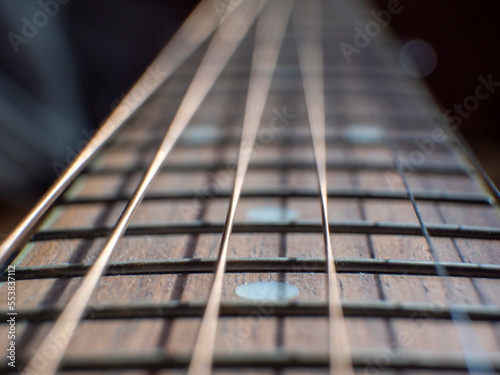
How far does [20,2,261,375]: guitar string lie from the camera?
1.56 feet

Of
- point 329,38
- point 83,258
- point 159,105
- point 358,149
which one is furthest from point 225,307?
point 329,38

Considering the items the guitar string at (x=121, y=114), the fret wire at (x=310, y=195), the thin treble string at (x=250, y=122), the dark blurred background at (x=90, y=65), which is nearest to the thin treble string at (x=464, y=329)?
the fret wire at (x=310, y=195)

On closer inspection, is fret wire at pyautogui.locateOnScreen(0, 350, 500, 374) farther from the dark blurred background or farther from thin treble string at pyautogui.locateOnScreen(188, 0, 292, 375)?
the dark blurred background

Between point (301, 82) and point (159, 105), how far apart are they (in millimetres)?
386

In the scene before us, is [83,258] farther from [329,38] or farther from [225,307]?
[329,38]

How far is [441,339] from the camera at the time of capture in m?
0.46

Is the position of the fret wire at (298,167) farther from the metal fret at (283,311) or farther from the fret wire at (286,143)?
the metal fret at (283,311)

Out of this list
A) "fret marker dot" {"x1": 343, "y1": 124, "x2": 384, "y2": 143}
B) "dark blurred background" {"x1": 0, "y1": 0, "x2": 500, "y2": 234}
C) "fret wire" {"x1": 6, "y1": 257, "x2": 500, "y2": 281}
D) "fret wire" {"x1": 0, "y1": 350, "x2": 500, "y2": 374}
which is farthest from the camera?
"dark blurred background" {"x1": 0, "y1": 0, "x2": 500, "y2": 234}

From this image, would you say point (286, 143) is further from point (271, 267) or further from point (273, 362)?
point (273, 362)

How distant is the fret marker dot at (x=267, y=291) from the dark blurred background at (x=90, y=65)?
124 cm

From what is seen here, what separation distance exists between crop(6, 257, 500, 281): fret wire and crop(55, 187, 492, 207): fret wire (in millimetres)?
178

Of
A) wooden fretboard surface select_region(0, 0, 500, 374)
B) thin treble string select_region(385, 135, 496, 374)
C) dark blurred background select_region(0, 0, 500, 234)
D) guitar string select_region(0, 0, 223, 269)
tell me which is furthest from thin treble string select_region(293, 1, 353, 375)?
dark blurred background select_region(0, 0, 500, 234)

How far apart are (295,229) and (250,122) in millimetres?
411

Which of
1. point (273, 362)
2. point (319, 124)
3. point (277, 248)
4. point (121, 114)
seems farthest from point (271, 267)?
point (121, 114)
